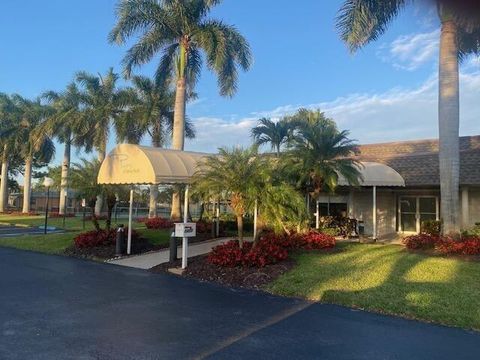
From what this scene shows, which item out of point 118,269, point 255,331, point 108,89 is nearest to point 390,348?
point 255,331

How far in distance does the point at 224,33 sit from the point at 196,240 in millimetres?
10630

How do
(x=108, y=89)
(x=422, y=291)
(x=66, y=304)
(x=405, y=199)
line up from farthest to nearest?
(x=108, y=89) < (x=405, y=199) < (x=422, y=291) < (x=66, y=304)

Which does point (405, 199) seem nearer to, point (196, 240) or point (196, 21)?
point (196, 240)

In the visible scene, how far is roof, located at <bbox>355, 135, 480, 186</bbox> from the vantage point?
63.1 ft

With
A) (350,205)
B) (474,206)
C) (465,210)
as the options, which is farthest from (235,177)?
(474,206)

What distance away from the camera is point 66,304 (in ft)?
26.2

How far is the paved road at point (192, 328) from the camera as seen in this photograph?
5.67 m

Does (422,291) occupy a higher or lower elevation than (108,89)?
lower

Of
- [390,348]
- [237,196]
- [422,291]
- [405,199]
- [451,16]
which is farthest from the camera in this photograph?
[405,199]

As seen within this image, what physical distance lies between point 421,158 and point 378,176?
147 inches

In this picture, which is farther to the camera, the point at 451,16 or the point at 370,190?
the point at 370,190

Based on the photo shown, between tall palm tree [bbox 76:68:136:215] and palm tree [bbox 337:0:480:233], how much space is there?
19946 millimetres

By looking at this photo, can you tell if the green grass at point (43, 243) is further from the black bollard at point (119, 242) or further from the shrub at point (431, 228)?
the shrub at point (431, 228)

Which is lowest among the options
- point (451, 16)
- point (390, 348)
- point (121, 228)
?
point (390, 348)
